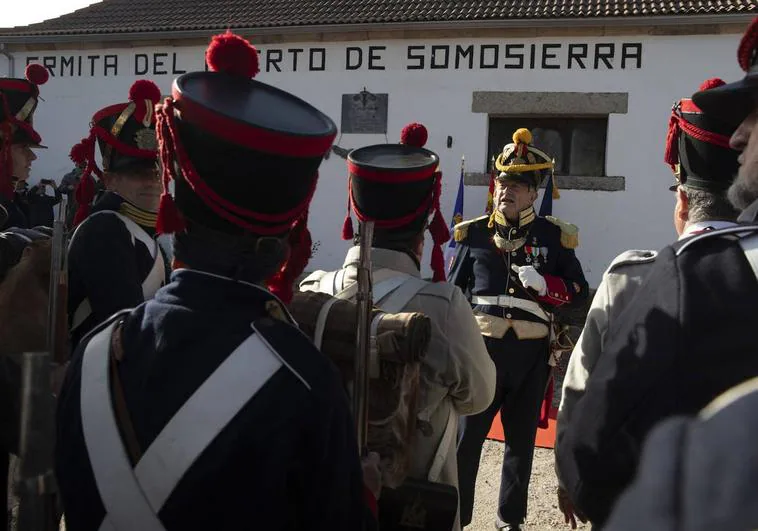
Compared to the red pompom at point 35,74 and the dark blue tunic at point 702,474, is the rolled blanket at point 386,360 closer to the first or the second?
the dark blue tunic at point 702,474

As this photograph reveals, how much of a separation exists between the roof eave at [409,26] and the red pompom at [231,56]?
8.94 m

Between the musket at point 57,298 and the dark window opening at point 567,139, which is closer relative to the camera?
the musket at point 57,298

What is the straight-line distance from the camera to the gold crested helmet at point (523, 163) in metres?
4.27

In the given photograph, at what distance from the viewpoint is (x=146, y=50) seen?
1183 cm

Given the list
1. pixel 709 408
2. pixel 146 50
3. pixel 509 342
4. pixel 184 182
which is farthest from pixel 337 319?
pixel 146 50

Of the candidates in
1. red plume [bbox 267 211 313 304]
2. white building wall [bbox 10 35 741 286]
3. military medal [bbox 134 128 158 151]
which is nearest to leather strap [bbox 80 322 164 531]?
red plume [bbox 267 211 313 304]

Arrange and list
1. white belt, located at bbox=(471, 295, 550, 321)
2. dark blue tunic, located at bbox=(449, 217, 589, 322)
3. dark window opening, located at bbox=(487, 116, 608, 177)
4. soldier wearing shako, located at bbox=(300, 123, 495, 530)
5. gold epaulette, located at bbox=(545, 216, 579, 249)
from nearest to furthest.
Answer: soldier wearing shako, located at bbox=(300, 123, 495, 530)
white belt, located at bbox=(471, 295, 550, 321)
dark blue tunic, located at bbox=(449, 217, 589, 322)
gold epaulette, located at bbox=(545, 216, 579, 249)
dark window opening, located at bbox=(487, 116, 608, 177)

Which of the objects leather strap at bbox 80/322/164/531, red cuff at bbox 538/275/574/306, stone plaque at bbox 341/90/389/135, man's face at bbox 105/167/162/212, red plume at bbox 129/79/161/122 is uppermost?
stone plaque at bbox 341/90/389/135

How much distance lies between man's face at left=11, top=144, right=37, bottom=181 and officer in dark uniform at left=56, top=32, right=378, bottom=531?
226 centimetres

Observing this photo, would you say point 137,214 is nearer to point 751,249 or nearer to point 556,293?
point 751,249

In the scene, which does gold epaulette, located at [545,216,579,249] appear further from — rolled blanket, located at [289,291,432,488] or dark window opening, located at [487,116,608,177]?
dark window opening, located at [487,116,608,177]

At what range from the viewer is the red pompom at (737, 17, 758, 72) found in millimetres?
1480

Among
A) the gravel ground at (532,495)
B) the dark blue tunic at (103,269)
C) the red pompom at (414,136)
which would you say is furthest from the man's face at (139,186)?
the gravel ground at (532,495)

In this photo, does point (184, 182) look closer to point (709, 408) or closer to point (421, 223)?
point (709, 408)
